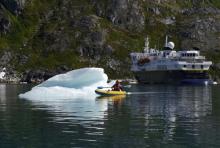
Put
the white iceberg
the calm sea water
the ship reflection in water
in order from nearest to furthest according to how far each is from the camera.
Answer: the calm sea water → the ship reflection in water → the white iceberg

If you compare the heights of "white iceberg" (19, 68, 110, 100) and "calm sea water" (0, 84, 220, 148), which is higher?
"white iceberg" (19, 68, 110, 100)

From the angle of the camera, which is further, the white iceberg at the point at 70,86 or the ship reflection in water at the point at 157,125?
the white iceberg at the point at 70,86

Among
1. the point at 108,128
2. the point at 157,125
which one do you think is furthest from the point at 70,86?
the point at 108,128

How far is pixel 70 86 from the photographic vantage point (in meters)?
102

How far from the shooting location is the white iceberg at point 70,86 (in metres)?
98.0

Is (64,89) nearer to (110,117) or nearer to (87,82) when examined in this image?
(87,82)

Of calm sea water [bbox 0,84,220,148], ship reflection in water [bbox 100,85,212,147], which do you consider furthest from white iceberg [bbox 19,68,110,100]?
calm sea water [bbox 0,84,220,148]

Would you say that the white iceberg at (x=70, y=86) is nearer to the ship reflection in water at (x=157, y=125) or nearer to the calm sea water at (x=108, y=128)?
the ship reflection in water at (x=157, y=125)

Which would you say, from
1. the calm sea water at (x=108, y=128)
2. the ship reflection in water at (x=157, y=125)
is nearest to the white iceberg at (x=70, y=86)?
the ship reflection in water at (x=157, y=125)

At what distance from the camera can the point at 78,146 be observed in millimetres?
40656

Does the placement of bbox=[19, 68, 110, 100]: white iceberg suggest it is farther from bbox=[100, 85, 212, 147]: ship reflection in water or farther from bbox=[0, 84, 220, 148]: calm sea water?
bbox=[0, 84, 220, 148]: calm sea water

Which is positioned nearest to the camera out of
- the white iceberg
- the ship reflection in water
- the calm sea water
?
the calm sea water

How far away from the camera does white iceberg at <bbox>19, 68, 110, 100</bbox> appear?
9799 centimetres

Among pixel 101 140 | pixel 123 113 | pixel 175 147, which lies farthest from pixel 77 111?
pixel 175 147
